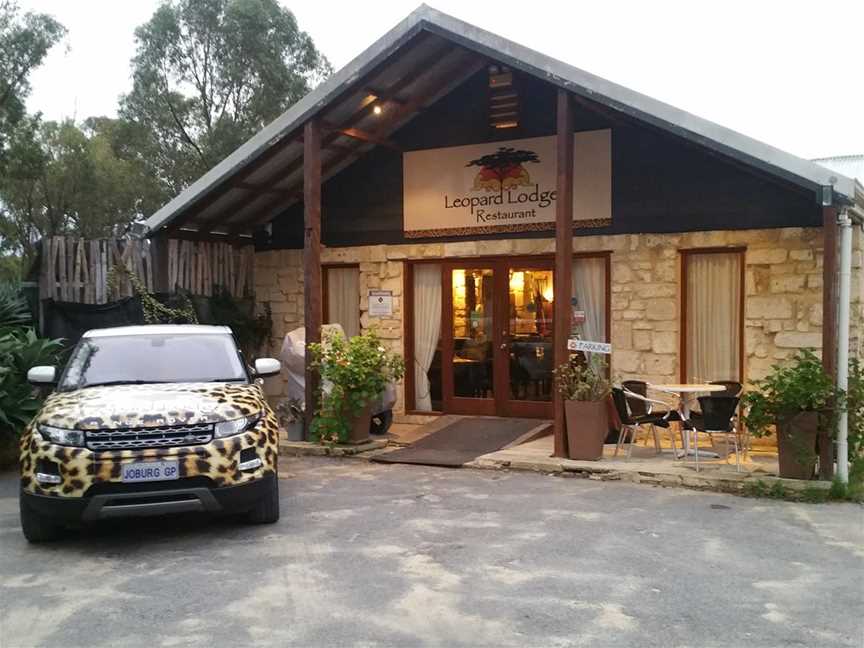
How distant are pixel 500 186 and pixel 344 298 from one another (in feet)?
10.3

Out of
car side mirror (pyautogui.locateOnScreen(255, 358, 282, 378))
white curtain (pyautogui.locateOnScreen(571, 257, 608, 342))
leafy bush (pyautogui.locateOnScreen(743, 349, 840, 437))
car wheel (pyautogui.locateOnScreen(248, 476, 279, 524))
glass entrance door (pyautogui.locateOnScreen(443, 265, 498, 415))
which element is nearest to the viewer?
car wheel (pyautogui.locateOnScreen(248, 476, 279, 524))

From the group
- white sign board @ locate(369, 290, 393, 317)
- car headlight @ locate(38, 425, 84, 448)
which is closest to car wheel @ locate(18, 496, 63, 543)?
car headlight @ locate(38, 425, 84, 448)

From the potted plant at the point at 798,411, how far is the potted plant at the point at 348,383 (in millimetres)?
4251

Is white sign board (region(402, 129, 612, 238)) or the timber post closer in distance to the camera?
the timber post

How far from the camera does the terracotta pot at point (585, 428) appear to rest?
8883mm

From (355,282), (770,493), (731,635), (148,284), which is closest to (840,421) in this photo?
(770,493)

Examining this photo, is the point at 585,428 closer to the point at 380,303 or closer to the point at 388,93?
the point at 380,303

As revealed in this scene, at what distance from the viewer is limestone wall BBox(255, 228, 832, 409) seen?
997 cm

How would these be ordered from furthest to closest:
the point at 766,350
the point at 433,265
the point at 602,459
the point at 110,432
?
the point at 433,265 → the point at 766,350 → the point at 602,459 → the point at 110,432

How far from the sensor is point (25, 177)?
22703 mm

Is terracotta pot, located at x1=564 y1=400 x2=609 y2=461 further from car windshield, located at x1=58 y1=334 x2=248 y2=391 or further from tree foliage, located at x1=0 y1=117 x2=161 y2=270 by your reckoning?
tree foliage, located at x1=0 y1=117 x2=161 y2=270

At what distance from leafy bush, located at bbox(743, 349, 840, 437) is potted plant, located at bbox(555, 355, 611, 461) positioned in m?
1.51

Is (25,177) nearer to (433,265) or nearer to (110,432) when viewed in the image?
(433,265)

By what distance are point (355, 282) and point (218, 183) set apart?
112 inches
